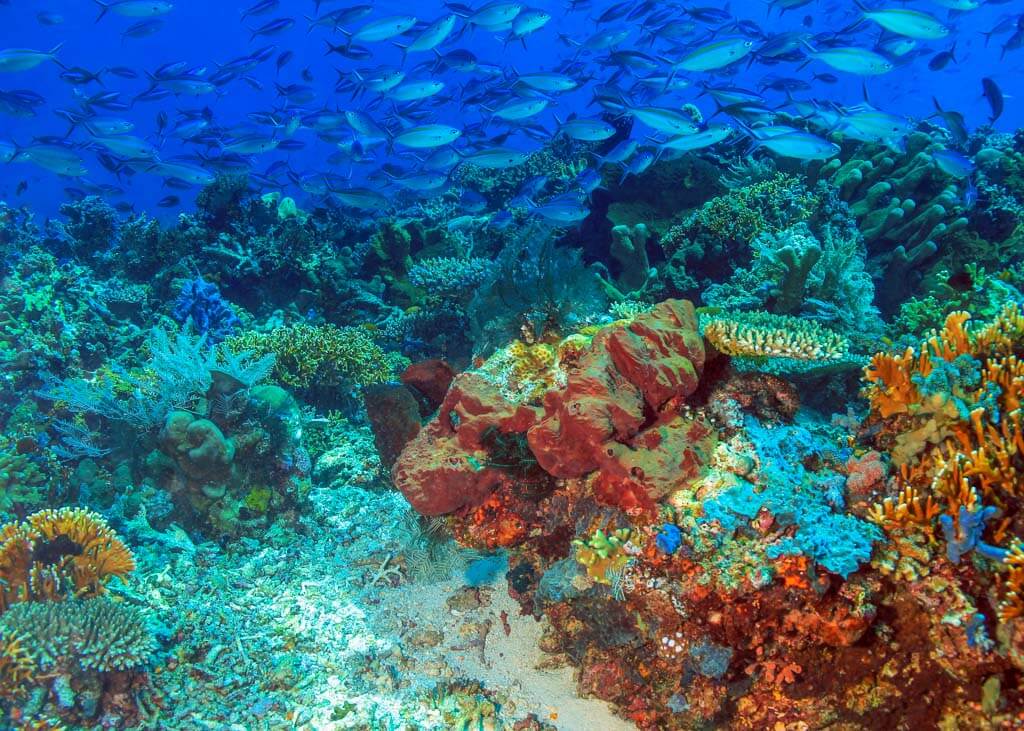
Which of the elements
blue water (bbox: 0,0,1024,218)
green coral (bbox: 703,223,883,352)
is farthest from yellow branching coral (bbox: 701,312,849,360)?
blue water (bbox: 0,0,1024,218)

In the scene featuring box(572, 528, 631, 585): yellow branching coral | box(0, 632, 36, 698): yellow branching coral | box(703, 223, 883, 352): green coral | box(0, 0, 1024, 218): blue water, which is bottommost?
box(0, 0, 1024, 218): blue water

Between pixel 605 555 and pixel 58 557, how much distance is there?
13.9 feet

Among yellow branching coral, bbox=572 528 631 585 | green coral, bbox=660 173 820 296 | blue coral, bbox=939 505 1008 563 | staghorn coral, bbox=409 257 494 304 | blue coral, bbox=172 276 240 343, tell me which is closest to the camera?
blue coral, bbox=939 505 1008 563

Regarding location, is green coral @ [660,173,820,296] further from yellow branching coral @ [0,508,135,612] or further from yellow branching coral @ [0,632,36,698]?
yellow branching coral @ [0,632,36,698]

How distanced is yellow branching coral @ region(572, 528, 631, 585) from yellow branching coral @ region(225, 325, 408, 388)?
177 inches

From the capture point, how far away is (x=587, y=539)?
11.2ft

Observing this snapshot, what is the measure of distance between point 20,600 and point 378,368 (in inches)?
159

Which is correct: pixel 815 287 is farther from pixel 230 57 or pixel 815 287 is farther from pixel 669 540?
pixel 230 57

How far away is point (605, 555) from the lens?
316cm

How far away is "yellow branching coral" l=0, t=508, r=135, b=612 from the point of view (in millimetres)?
4055

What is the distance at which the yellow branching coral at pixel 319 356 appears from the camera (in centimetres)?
684

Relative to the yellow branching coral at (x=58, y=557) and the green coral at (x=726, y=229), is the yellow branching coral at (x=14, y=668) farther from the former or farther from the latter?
the green coral at (x=726, y=229)

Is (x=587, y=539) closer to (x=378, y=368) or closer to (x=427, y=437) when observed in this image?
(x=427, y=437)

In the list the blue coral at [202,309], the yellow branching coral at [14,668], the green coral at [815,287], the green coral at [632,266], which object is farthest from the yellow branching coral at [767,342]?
the blue coral at [202,309]
